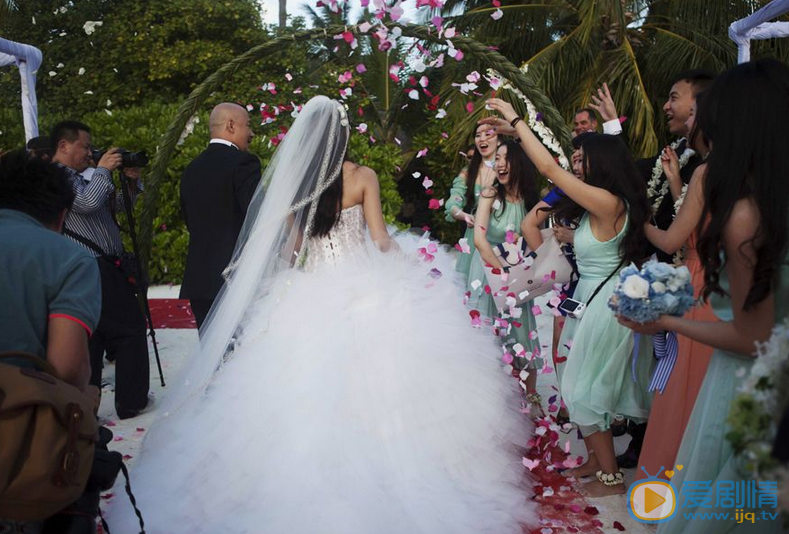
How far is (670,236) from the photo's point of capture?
10.9 feet

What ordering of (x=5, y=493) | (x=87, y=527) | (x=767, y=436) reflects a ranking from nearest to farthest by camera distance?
(x=767, y=436) → (x=5, y=493) → (x=87, y=527)

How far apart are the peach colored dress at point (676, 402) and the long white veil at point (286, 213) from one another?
2.08 metres

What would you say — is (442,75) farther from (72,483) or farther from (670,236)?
(72,483)

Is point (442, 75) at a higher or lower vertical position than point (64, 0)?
lower

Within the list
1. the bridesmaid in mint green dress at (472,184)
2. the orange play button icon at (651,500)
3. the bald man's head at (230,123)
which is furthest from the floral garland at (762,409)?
the bridesmaid in mint green dress at (472,184)

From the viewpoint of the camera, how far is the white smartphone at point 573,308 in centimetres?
428

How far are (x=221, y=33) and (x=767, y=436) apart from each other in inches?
612

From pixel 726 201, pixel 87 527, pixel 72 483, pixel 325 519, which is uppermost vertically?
pixel 726 201

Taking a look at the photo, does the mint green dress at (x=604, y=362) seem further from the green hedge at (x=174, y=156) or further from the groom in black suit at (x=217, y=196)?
the green hedge at (x=174, y=156)

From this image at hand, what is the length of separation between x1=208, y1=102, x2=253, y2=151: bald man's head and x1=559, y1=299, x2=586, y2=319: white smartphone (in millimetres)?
2475

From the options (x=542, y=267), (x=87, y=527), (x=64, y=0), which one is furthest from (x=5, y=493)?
(x=64, y=0)

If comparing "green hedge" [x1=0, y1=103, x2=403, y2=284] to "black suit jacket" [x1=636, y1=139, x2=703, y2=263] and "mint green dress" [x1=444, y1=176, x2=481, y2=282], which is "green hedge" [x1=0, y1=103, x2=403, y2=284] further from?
"black suit jacket" [x1=636, y1=139, x2=703, y2=263]

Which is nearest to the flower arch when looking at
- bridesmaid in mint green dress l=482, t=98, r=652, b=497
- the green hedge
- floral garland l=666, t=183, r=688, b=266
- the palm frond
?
bridesmaid in mint green dress l=482, t=98, r=652, b=497

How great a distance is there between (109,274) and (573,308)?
336cm
